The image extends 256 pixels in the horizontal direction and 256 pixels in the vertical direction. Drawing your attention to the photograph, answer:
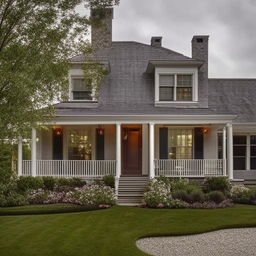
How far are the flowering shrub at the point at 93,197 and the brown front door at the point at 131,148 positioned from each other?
12.1 feet

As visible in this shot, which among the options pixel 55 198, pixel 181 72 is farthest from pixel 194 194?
pixel 181 72

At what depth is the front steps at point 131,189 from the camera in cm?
1548

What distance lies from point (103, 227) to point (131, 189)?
5.76m

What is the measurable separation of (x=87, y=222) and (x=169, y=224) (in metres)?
2.47

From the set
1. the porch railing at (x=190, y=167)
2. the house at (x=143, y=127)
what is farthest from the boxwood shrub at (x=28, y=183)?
the porch railing at (x=190, y=167)

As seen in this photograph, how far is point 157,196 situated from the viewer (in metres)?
14.3

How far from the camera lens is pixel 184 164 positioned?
17344 mm

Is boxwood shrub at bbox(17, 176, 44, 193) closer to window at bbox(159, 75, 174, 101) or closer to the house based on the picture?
the house

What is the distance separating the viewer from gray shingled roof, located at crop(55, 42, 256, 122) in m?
17.9

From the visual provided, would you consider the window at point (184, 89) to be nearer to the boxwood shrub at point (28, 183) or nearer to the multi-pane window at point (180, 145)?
the multi-pane window at point (180, 145)

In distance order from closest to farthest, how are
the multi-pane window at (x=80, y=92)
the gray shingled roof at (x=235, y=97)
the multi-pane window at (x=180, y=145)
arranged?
the multi-pane window at (x=180, y=145) < the multi-pane window at (x=80, y=92) < the gray shingled roof at (x=235, y=97)

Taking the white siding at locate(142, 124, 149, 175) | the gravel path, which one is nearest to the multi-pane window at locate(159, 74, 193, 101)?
the white siding at locate(142, 124, 149, 175)

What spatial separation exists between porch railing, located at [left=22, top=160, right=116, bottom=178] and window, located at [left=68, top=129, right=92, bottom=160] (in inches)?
28.4

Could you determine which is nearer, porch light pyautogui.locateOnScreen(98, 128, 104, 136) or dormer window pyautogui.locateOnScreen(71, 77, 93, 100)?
porch light pyautogui.locateOnScreen(98, 128, 104, 136)
